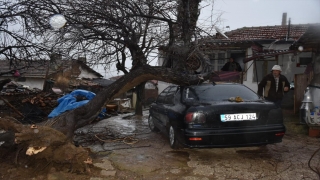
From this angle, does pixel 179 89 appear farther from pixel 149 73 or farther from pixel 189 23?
pixel 189 23

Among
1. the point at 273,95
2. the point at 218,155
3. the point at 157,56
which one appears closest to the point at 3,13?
the point at 157,56

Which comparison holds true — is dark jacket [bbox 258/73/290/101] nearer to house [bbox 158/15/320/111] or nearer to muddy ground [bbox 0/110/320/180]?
muddy ground [bbox 0/110/320/180]

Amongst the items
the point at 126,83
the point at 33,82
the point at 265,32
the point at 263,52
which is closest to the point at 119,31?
the point at 126,83

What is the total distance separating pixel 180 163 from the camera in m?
4.47

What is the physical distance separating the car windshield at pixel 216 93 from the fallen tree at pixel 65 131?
0.50m

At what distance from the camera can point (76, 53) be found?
7.42 m

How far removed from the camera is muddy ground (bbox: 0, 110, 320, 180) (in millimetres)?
3918

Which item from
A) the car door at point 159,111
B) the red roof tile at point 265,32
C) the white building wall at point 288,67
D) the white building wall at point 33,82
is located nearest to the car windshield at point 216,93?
the car door at point 159,111

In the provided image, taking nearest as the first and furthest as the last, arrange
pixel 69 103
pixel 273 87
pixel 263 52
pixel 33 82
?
pixel 273 87, pixel 69 103, pixel 263 52, pixel 33 82

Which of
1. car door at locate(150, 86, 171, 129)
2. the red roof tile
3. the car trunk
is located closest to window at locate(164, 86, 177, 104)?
car door at locate(150, 86, 171, 129)

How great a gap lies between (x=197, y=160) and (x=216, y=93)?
132cm

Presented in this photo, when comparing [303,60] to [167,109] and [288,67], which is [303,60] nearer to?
[288,67]

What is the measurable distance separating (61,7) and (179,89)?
3.40 meters

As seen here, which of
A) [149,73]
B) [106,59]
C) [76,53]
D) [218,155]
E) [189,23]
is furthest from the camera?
[106,59]
